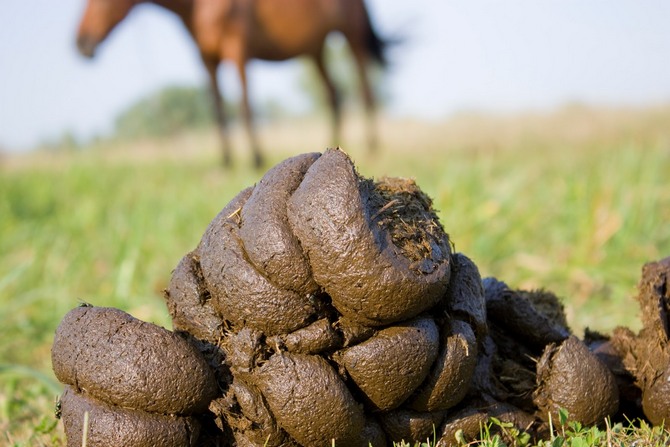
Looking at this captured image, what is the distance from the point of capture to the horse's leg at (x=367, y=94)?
13.5 meters

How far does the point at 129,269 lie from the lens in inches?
186

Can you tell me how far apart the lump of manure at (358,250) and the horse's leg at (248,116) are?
380 inches

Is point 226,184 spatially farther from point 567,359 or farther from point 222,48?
point 567,359

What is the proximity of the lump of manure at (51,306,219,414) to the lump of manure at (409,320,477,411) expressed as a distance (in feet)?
1.68

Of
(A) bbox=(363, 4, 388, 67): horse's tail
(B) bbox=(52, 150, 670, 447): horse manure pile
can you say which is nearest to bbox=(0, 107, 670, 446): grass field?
(B) bbox=(52, 150, 670, 447): horse manure pile

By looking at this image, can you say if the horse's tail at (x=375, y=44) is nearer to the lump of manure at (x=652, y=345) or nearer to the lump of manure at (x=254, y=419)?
the lump of manure at (x=652, y=345)

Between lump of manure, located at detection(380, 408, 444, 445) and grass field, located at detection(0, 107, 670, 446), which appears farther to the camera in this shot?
grass field, located at detection(0, 107, 670, 446)

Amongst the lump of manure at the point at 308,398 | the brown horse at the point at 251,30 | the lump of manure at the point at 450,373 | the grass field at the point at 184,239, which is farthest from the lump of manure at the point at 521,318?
the brown horse at the point at 251,30

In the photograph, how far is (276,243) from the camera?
5.37 ft

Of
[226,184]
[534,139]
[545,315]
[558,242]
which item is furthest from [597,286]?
[534,139]

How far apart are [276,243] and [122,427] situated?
0.54 m

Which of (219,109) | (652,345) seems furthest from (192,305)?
(219,109)

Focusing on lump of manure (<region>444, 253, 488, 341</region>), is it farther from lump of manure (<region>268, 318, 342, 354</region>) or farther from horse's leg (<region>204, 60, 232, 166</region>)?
horse's leg (<region>204, 60, 232, 166</region>)

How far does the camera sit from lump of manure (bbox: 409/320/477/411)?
5.77ft
